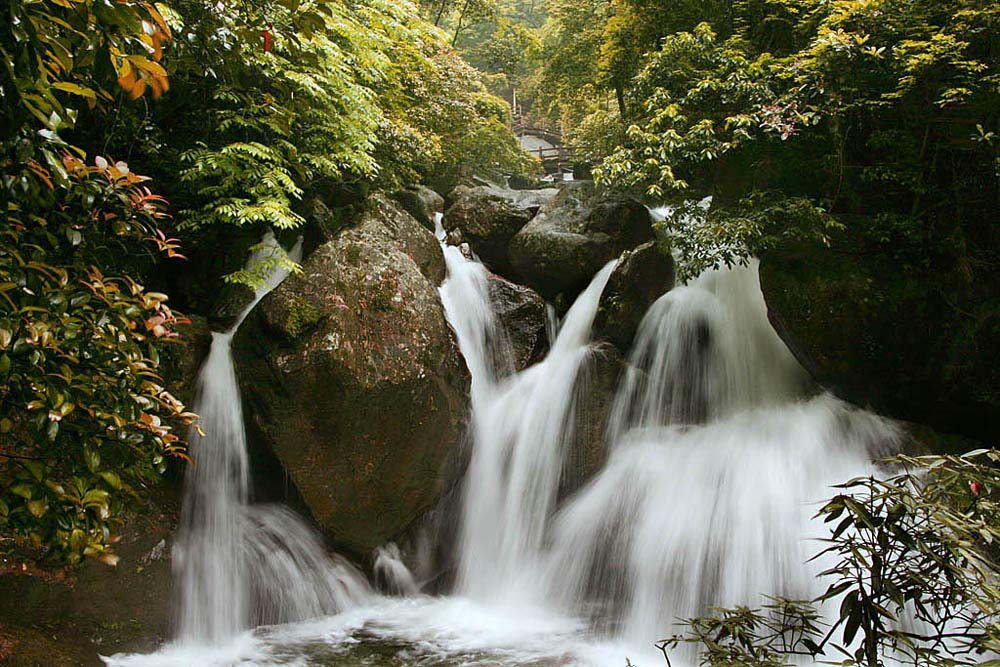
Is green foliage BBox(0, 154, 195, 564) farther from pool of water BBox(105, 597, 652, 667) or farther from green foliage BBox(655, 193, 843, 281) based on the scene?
green foliage BBox(655, 193, 843, 281)

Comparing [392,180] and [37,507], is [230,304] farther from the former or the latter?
[37,507]

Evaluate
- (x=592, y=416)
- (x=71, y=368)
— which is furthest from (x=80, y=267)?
(x=592, y=416)

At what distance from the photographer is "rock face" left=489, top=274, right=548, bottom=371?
8.59m

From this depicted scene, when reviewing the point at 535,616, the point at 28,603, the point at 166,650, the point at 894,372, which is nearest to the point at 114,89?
the point at 28,603

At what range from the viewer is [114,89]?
3070mm

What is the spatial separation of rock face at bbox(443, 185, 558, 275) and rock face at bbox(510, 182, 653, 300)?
1.46 feet

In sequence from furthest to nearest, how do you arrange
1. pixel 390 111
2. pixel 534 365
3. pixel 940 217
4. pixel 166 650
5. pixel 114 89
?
pixel 390 111, pixel 534 365, pixel 940 217, pixel 166 650, pixel 114 89

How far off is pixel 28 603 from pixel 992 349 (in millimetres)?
8901

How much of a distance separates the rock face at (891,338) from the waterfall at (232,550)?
571cm

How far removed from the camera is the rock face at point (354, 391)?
19.8 ft

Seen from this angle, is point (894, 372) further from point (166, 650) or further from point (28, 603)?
point (28, 603)

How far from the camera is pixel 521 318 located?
28.8 feet

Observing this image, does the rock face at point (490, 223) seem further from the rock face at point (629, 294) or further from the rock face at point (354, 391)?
the rock face at point (354, 391)

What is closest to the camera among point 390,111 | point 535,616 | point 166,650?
point 166,650
